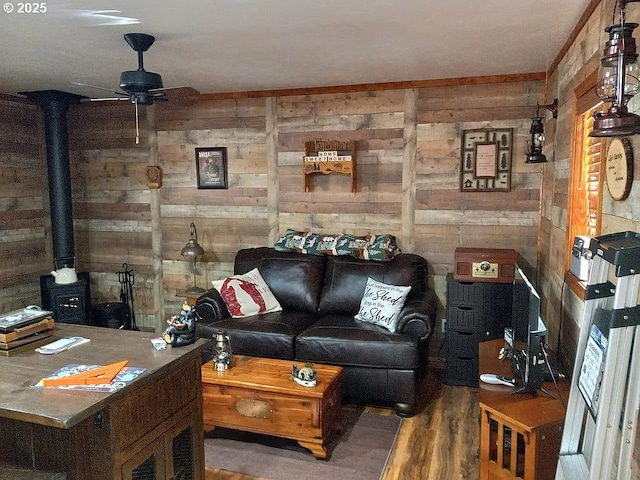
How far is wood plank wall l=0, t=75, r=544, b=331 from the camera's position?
4.45 metres

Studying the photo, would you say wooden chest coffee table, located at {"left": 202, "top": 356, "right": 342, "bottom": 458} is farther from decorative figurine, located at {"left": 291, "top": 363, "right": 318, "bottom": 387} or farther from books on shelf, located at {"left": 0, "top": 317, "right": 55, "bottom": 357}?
books on shelf, located at {"left": 0, "top": 317, "right": 55, "bottom": 357}

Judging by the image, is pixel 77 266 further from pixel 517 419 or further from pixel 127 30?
pixel 517 419

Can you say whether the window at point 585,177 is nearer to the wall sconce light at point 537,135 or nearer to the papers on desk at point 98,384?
the wall sconce light at point 537,135

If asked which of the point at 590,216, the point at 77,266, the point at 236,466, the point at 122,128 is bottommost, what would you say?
the point at 236,466

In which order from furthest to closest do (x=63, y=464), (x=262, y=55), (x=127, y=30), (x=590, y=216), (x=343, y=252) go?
(x=343, y=252) < (x=262, y=55) < (x=127, y=30) < (x=590, y=216) < (x=63, y=464)

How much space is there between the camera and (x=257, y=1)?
2451 millimetres

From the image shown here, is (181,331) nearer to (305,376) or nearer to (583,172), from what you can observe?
(305,376)

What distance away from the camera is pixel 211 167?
5.19 metres

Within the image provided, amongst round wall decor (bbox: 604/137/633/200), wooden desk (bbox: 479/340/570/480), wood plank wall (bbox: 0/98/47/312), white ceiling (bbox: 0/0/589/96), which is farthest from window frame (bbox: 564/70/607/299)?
wood plank wall (bbox: 0/98/47/312)

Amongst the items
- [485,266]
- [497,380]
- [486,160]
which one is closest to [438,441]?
[497,380]

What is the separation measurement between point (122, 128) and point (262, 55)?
2.57 m

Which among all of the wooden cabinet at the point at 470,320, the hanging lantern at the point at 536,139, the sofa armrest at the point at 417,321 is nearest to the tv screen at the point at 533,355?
the sofa armrest at the point at 417,321

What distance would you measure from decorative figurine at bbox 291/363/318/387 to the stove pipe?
3222 mm

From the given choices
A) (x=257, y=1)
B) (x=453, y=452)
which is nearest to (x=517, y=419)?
(x=453, y=452)
